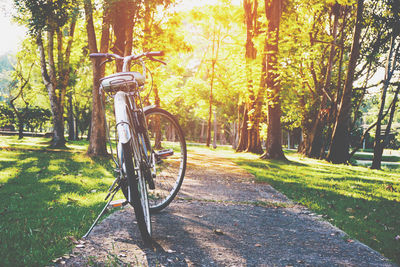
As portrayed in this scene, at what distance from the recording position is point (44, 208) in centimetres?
412

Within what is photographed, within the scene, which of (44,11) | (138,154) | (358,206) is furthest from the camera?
(44,11)

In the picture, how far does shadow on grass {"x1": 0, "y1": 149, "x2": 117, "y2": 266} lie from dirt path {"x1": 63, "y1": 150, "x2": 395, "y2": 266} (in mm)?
270

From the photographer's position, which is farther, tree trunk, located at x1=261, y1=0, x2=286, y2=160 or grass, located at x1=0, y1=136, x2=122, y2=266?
tree trunk, located at x1=261, y1=0, x2=286, y2=160

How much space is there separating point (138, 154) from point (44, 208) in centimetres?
200

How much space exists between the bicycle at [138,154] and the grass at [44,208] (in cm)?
41

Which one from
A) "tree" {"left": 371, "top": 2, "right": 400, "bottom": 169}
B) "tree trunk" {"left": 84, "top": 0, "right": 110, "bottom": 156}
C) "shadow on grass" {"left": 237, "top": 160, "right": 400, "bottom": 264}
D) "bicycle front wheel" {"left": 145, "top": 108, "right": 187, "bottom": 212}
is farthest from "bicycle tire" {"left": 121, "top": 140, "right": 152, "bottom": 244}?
"tree" {"left": 371, "top": 2, "right": 400, "bottom": 169}

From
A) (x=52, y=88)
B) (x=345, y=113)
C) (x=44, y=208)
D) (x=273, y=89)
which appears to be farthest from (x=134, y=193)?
(x=52, y=88)

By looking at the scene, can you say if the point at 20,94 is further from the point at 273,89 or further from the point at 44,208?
the point at 44,208

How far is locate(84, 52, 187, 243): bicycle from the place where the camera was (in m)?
2.68

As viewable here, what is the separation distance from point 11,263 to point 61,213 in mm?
1572

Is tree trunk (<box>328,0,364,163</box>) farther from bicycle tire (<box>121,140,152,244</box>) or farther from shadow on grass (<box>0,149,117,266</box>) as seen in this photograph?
bicycle tire (<box>121,140,152,244</box>)

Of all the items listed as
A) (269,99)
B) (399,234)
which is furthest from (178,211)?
(269,99)

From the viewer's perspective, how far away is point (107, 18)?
34.6 feet

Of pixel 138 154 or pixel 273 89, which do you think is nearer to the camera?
pixel 138 154
